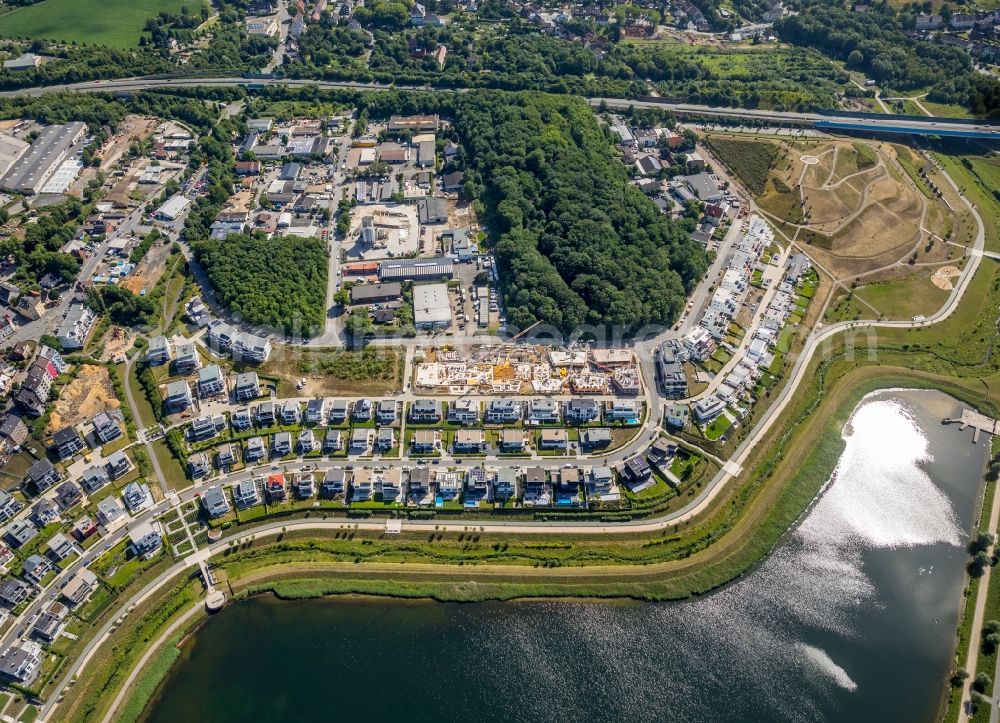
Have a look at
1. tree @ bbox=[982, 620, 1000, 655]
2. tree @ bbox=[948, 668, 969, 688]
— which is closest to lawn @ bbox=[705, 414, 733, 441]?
tree @ bbox=[982, 620, 1000, 655]

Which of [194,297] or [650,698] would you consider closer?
[650,698]

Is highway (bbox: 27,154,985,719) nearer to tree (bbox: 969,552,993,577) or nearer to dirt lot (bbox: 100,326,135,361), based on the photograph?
tree (bbox: 969,552,993,577)

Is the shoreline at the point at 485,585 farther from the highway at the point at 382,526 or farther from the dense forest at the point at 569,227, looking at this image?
the dense forest at the point at 569,227

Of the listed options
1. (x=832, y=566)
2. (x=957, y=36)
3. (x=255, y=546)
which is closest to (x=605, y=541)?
(x=832, y=566)

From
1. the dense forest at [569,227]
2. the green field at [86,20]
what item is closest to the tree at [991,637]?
the dense forest at [569,227]

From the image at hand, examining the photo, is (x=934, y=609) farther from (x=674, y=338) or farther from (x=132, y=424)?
(x=132, y=424)
